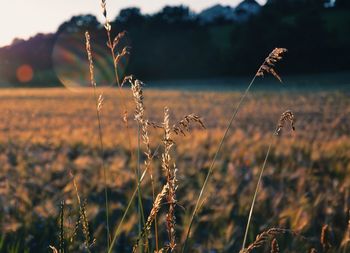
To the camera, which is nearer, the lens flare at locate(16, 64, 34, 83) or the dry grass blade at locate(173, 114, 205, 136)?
the dry grass blade at locate(173, 114, 205, 136)

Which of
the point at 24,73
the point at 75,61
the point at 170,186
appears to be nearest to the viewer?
the point at 170,186

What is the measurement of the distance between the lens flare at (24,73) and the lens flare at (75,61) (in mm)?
3123

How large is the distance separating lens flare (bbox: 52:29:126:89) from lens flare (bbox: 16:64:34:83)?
123 inches

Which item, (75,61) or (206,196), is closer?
(206,196)

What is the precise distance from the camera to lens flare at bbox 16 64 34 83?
192 feet

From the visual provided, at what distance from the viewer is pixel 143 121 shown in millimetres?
1118

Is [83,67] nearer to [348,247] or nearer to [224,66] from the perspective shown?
[224,66]

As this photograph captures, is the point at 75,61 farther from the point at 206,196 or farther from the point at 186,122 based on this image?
the point at 186,122

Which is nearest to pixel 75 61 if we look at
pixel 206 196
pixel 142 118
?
pixel 206 196

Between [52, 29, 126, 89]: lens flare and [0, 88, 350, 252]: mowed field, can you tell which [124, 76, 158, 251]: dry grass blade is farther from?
[52, 29, 126, 89]: lens flare

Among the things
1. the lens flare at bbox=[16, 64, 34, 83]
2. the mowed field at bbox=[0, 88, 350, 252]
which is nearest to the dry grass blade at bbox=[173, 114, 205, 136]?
the mowed field at bbox=[0, 88, 350, 252]

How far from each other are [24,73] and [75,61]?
7484 mm

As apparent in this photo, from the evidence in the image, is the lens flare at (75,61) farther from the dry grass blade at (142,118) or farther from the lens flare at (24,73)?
the dry grass blade at (142,118)

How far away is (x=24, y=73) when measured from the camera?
198ft
